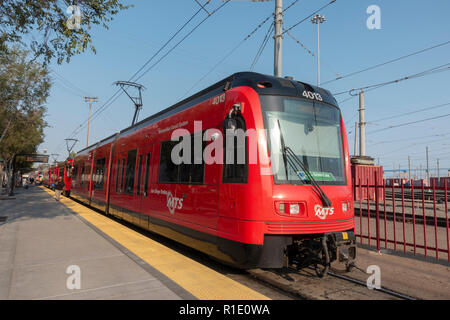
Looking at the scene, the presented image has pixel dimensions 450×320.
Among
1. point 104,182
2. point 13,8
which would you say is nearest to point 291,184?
point 13,8

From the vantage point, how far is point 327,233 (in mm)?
4414

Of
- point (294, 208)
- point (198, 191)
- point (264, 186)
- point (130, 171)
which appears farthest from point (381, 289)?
point (130, 171)

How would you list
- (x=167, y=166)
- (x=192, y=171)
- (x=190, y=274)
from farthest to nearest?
(x=167, y=166)
(x=192, y=171)
(x=190, y=274)

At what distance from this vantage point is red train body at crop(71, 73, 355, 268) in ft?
13.7

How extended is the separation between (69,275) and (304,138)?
4135mm

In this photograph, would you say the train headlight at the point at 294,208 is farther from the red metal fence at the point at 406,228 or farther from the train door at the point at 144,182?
the train door at the point at 144,182

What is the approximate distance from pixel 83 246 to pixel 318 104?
5512mm

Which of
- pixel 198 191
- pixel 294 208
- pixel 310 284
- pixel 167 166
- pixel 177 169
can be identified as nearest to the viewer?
pixel 294 208

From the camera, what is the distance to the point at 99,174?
13055 millimetres

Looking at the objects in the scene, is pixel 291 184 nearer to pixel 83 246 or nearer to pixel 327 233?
pixel 327 233

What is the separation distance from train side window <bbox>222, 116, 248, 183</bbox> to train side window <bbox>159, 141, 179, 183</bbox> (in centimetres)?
174

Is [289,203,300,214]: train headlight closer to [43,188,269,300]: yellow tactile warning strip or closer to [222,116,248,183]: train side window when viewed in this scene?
[222,116,248,183]: train side window

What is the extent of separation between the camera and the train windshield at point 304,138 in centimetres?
443

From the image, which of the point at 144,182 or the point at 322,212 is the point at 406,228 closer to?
the point at 322,212
